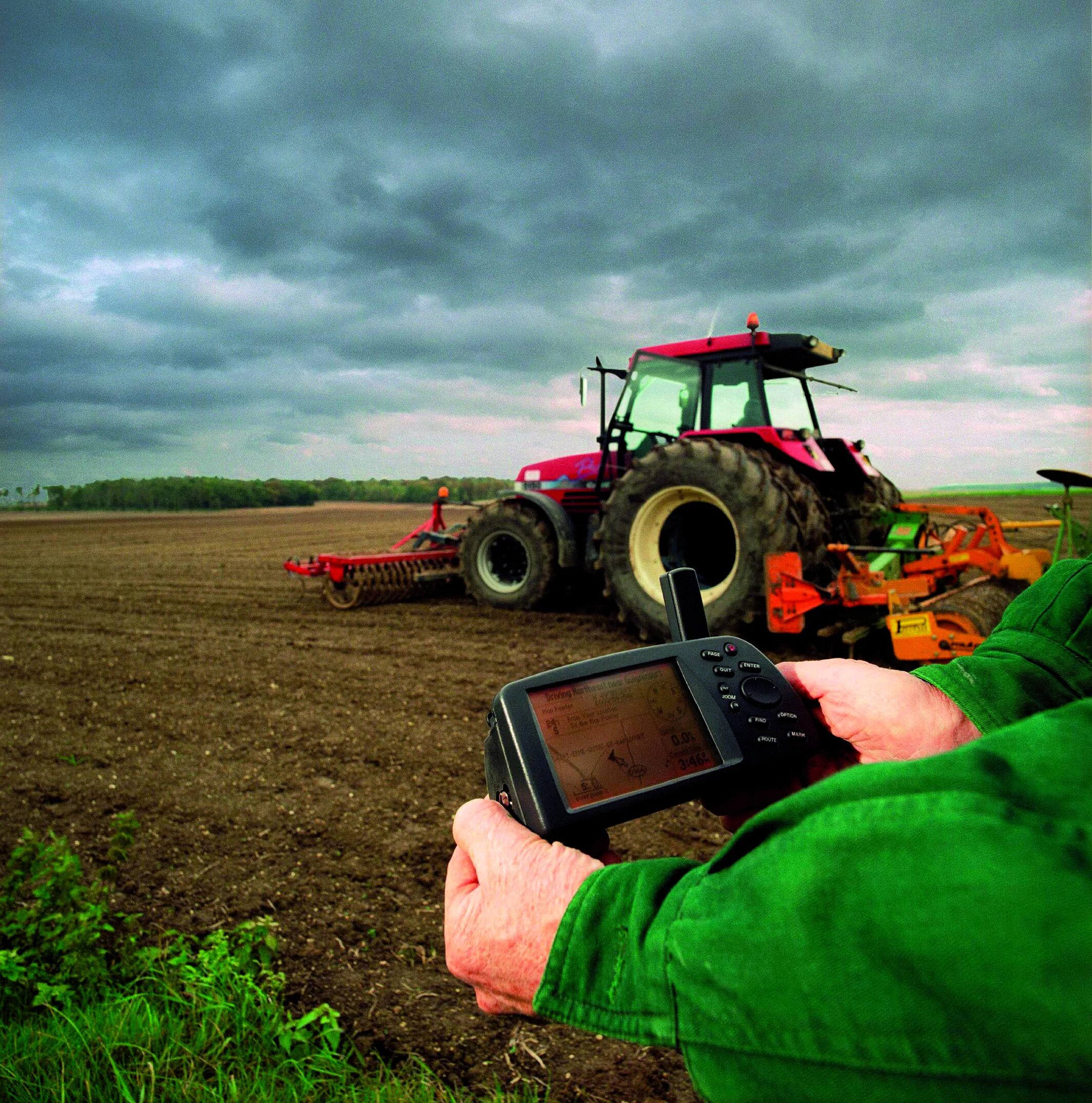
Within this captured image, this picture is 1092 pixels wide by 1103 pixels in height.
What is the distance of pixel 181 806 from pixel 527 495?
12.9 feet

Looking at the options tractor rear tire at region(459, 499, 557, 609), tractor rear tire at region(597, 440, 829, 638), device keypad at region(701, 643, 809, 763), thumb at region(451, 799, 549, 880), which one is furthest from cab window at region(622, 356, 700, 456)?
thumb at region(451, 799, 549, 880)

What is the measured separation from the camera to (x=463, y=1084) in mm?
1701

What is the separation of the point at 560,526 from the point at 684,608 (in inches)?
197

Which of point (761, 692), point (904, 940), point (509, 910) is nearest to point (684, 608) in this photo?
point (761, 692)

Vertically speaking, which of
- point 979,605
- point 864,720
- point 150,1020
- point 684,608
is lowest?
point 150,1020

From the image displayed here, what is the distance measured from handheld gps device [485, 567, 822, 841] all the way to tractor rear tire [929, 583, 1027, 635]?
10.7 ft

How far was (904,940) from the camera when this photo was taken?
1.35ft

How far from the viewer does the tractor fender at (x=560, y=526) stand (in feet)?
20.3

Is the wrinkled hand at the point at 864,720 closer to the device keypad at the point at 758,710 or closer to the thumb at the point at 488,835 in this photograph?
the device keypad at the point at 758,710

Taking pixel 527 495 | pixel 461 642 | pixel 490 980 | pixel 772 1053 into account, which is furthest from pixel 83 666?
pixel 772 1053

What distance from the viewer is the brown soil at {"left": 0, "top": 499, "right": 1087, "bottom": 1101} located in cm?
192

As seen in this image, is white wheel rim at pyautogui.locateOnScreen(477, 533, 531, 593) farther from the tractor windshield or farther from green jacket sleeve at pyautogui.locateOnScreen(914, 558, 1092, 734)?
green jacket sleeve at pyautogui.locateOnScreen(914, 558, 1092, 734)

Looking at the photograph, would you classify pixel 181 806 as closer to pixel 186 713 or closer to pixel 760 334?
pixel 186 713

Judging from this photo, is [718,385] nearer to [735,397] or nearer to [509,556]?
[735,397]
